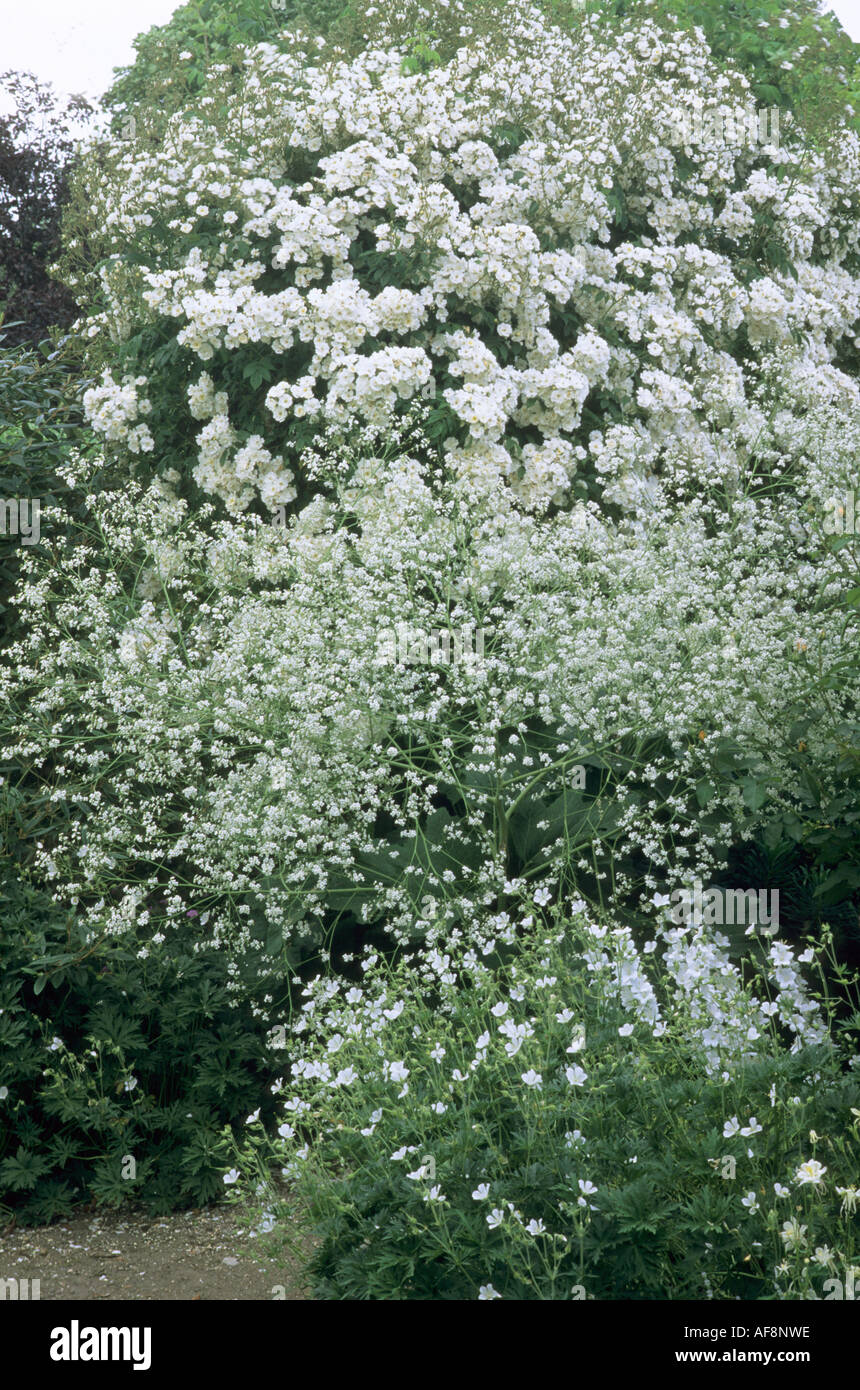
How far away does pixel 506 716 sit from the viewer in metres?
4.37

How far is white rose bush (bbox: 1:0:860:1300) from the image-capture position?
293 cm

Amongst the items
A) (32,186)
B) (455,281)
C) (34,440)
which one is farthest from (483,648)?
(32,186)

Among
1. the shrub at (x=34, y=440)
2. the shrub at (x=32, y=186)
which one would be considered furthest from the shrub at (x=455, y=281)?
the shrub at (x=32, y=186)

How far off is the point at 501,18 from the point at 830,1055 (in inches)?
271

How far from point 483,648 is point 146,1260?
235 centimetres

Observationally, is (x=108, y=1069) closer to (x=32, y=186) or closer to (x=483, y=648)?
(x=483, y=648)

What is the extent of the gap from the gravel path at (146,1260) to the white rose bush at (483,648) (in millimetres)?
335

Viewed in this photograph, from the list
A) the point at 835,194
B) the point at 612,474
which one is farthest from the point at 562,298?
the point at 835,194

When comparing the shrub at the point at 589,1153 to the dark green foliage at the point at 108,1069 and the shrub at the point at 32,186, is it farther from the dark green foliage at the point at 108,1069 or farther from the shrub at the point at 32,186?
the shrub at the point at 32,186

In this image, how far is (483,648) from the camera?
4.67 metres

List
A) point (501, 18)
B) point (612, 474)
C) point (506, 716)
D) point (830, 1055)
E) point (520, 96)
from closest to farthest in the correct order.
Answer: point (830, 1055) < point (506, 716) < point (612, 474) < point (520, 96) < point (501, 18)

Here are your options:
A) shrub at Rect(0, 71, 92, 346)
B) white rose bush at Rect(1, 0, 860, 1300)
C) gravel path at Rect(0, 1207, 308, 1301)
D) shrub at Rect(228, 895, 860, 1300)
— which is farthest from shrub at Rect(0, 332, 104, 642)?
shrub at Rect(0, 71, 92, 346)

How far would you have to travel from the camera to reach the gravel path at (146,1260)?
138 inches

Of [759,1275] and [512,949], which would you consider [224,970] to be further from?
[759,1275]
